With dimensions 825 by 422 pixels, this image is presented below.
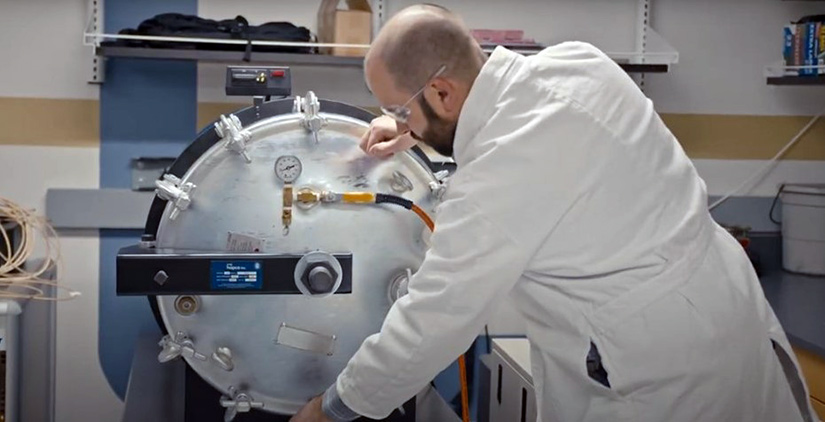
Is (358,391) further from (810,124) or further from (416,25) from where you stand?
(810,124)

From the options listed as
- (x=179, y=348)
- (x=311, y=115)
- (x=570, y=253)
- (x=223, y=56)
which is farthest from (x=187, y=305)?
→ (x=223, y=56)

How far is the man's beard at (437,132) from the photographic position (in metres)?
1.55

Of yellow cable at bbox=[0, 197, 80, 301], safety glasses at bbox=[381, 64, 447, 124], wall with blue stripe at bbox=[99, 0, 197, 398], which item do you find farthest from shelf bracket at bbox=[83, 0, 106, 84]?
safety glasses at bbox=[381, 64, 447, 124]

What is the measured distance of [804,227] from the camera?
306 centimetres

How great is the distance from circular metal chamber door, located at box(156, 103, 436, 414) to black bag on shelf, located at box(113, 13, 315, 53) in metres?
1.00

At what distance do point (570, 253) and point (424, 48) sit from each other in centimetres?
40

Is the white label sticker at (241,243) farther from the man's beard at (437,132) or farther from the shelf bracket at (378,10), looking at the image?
the shelf bracket at (378,10)

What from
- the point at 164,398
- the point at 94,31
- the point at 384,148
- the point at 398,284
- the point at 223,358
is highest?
the point at 94,31

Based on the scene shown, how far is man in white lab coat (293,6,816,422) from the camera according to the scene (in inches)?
53.9

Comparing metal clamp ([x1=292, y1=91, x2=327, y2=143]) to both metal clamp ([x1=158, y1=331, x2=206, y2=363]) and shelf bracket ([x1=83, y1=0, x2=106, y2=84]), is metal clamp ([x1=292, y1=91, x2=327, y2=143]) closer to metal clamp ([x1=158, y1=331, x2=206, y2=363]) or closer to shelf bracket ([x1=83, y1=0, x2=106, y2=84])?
metal clamp ([x1=158, y1=331, x2=206, y2=363])

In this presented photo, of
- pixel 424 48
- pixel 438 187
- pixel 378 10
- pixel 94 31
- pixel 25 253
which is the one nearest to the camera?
pixel 424 48

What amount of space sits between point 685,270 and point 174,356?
933 mm

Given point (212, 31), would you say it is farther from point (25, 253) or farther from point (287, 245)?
point (287, 245)

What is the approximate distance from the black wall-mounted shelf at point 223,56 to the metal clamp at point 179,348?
1152mm
